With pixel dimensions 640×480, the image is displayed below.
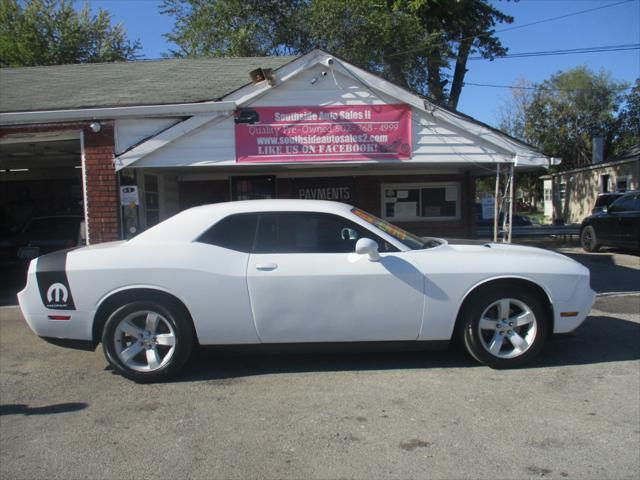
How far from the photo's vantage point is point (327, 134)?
26.0ft

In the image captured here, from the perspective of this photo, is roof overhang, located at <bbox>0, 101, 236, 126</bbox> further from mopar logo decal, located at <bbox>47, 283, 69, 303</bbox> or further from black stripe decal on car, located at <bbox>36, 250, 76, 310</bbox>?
mopar logo decal, located at <bbox>47, 283, 69, 303</bbox>

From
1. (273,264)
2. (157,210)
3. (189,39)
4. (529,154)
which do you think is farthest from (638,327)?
(189,39)

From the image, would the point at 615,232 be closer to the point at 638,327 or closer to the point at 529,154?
the point at 529,154

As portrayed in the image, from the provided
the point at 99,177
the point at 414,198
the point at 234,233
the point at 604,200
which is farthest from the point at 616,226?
the point at 99,177

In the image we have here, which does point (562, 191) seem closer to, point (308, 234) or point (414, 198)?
point (414, 198)

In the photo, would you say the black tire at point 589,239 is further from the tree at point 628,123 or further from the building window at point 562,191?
the tree at point 628,123

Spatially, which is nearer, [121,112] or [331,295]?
[331,295]

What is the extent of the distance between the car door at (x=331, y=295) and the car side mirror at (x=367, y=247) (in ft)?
0.45

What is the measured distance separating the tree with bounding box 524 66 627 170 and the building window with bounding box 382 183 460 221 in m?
28.3

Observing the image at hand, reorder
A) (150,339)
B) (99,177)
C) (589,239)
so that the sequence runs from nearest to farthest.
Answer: (150,339) → (99,177) → (589,239)

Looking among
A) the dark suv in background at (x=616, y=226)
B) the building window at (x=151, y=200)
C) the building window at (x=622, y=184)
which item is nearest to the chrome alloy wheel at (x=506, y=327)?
the building window at (x=151, y=200)

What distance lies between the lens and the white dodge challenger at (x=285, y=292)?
182 inches

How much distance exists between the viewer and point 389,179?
11.8 m

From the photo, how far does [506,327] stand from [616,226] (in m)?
10.3
